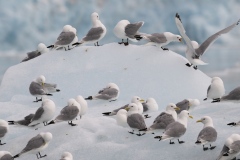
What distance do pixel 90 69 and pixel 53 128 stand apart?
14.9ft

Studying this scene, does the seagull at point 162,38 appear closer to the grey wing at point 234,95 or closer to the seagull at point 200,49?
the seagull at point 200,49

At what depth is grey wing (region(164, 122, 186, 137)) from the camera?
10.6m

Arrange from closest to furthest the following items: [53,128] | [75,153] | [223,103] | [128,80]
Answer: [75,153] < [53,128] < [223,103] < [128,80]

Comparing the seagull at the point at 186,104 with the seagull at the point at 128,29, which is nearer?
the seagull at the point at 186,104

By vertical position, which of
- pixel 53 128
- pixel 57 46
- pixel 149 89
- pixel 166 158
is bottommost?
pixel 166 158

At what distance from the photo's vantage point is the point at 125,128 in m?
11.8

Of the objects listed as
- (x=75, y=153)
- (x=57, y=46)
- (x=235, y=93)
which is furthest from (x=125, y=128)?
(x=57, y=46)

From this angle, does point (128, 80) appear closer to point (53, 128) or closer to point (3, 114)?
point (3, 114)

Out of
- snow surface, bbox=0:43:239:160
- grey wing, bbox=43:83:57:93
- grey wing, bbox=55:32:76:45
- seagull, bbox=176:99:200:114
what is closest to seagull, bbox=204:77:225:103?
snow surface, bbox=0:43:239:160

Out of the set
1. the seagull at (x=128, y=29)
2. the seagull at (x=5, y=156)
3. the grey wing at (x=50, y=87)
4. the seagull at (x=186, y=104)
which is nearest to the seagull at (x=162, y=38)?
the seagull at (x=128, y=29)

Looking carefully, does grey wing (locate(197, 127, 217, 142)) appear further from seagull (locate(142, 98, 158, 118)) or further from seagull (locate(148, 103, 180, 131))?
seagull (locate(142, 98, 158, 118))

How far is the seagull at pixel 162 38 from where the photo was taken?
52.7 feet

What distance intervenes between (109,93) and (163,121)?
3.55 m

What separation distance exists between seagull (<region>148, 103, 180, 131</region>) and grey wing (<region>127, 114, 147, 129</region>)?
21cm
